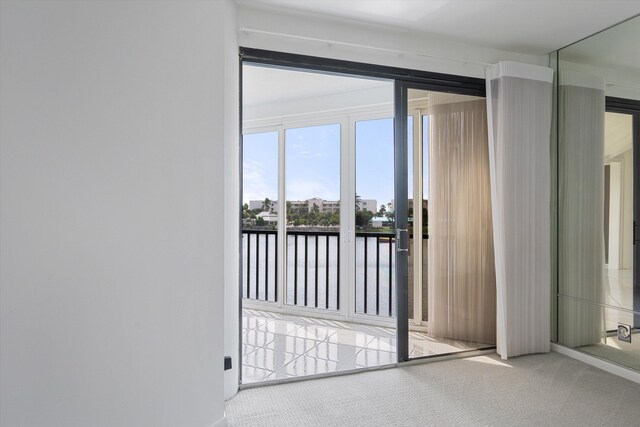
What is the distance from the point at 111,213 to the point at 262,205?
333 cm

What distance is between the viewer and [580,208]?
323 cm

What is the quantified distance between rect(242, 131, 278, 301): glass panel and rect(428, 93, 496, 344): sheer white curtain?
223 cm

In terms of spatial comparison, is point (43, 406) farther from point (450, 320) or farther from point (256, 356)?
point (450, 320)

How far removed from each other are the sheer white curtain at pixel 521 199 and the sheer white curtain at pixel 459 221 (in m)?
0.12

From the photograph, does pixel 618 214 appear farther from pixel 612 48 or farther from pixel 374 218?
pixel 374 218

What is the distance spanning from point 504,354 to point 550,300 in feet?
2.33

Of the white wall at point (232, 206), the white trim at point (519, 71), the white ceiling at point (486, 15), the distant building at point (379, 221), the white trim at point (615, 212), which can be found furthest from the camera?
the distant building at point (379, 221)

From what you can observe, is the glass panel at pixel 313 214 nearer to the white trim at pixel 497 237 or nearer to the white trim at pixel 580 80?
the white trim at pixel 497 237

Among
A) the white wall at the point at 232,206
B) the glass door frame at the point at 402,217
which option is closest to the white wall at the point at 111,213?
the white wall at the point at 232,206

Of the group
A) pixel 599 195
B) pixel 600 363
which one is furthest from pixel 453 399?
pixel 599 195

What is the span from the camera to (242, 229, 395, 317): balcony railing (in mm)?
4555

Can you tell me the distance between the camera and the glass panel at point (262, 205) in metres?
4.89

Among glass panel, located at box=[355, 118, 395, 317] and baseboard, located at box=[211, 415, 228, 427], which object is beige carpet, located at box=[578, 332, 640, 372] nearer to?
glass panel, located at box=[355, 118, 395, 317]

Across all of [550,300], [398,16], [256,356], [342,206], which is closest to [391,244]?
[342,206]
